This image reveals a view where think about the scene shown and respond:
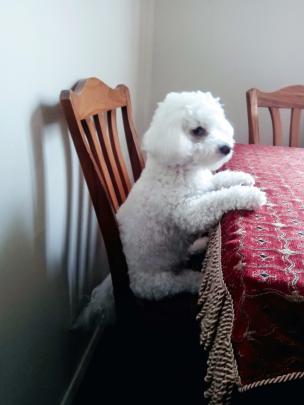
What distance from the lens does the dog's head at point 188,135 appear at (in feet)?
3.06

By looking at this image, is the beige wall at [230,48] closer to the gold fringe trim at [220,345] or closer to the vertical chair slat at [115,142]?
the vertical chair slat at [115,142]

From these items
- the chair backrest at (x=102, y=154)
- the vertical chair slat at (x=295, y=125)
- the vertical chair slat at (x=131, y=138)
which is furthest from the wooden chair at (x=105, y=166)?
the vertical chair slat at (x=295, y=125)

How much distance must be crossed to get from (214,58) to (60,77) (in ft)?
3.82

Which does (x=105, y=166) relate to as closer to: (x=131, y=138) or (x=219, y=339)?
(x=131, y=138)

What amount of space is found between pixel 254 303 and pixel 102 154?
0.69 meters

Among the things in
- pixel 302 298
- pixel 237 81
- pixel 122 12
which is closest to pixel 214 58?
pixel 237 81

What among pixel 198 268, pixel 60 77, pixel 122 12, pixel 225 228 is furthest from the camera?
pixel 122 12

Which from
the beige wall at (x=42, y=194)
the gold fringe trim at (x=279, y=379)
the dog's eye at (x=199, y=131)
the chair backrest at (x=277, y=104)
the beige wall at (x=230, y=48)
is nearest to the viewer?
the gold fringe trim at (x=279, y=379)

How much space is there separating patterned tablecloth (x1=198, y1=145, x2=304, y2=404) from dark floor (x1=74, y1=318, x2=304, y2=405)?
0.38 m

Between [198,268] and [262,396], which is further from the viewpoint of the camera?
[198,268]

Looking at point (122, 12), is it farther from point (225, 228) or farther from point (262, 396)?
point (262, 396)

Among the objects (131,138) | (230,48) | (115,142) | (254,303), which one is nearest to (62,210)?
(115,142)

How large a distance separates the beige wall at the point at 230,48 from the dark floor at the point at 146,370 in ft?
4.15

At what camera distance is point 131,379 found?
126cm
